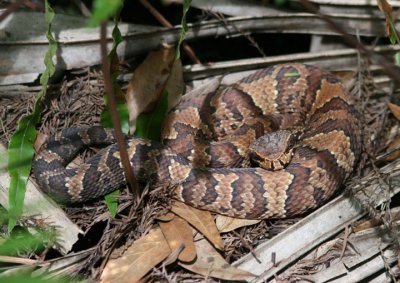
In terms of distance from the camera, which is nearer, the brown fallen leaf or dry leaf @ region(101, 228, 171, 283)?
dry leaf @ region(101, 228, 171, 283)

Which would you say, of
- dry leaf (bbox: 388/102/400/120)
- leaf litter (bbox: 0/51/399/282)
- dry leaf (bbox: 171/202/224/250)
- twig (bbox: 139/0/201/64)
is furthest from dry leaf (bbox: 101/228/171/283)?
dry leaf (bbox: 388/102/400/120)

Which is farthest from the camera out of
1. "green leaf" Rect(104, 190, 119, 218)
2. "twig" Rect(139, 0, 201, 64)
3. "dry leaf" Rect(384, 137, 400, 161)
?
"twig" Rect(139, 0, 201, 64)

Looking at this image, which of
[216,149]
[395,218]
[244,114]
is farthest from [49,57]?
[395,218]

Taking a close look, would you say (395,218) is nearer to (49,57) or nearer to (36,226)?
(36,226)

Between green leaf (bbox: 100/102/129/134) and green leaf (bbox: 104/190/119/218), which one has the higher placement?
green leaf (bbox: 100/102/129/134)

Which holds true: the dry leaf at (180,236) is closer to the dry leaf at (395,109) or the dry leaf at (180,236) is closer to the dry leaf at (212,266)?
the dry leaf at (212,266)

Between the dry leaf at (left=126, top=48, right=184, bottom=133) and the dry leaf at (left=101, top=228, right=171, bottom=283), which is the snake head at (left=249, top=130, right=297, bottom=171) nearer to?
the dry leaf at (left=126, top=48, right=184, bottom=133)

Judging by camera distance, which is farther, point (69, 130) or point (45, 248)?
point (69, 130)

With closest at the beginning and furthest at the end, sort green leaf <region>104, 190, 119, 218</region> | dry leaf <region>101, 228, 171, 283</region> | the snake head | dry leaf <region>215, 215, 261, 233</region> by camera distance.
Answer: dry leaf <region>101, 228, 171, 283</region> → green leaf <region>104, 190, 119, 218</region> → dry leaf <region>215, 215, 261, 233</region> → the snake head
